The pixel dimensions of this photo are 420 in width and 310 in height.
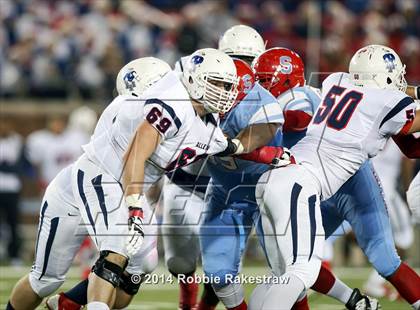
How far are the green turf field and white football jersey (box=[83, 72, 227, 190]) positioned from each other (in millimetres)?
1097

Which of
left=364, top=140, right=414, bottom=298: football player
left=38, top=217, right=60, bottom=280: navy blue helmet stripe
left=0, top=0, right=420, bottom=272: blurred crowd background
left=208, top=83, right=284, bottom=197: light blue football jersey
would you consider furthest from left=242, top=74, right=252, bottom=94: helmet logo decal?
left=0, top=0, right=420, bottom=272: blurred crowd background

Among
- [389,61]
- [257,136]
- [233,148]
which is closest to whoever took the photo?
[233,148]

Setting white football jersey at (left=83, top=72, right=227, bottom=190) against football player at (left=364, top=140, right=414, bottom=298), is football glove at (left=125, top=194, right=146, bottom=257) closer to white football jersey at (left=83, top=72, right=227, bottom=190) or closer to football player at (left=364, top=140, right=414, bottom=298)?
white football jersey at (left=83, top=72, right=227, bottom=190)

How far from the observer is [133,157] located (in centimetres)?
496

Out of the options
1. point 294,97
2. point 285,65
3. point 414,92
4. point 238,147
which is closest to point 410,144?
point 414,92

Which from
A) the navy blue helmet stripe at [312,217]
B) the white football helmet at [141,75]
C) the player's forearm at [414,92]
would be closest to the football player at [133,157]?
the white football helmet at [141,75]

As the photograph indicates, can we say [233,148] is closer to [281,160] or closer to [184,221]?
[281,160]

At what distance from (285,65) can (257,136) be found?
606mm

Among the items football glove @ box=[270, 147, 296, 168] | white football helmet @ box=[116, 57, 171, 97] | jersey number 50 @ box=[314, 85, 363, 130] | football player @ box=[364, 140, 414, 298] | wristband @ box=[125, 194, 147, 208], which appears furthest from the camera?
football player @ box=[364, 140, 414, 298]

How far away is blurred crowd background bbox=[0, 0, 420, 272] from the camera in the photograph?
36.9 feet

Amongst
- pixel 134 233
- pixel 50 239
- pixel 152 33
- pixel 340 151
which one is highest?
pixel 340 151

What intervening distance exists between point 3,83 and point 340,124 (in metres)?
7.06

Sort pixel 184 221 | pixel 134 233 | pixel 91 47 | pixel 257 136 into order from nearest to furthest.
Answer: pixel 134 233, pixel 257 136, pixel 184 221, pixel 91 47

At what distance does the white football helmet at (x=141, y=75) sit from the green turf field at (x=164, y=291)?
112 cm
